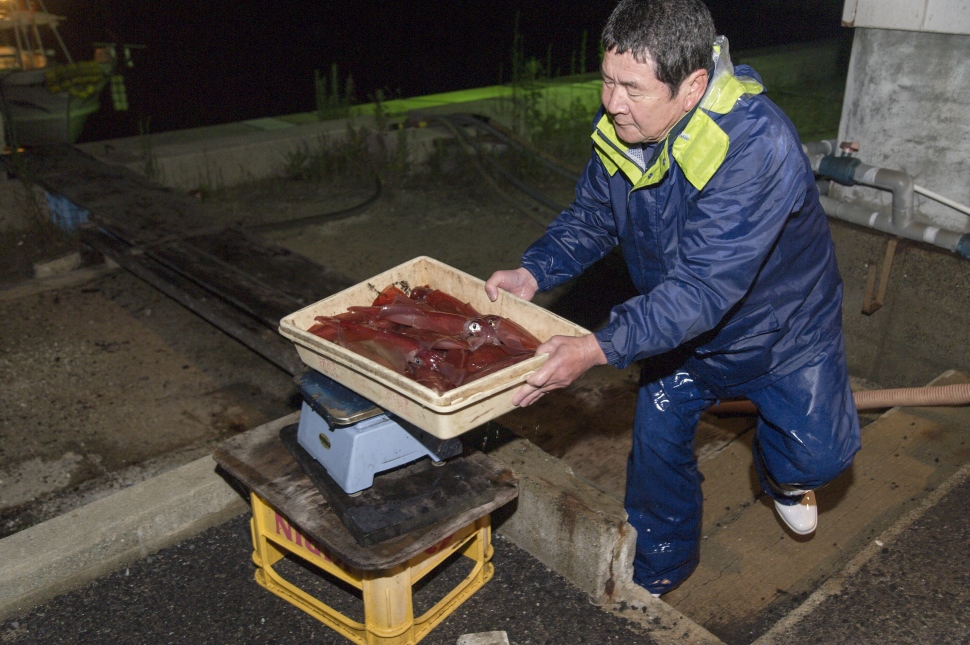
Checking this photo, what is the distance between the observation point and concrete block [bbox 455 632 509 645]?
9.18ft

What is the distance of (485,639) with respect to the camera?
2.81m

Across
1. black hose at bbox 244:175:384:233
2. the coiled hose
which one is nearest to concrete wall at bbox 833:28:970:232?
the coiled hose

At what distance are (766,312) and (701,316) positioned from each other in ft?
1.58

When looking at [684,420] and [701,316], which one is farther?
[684,420]

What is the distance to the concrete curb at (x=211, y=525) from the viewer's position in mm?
2926

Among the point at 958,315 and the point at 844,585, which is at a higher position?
the point at 958,315

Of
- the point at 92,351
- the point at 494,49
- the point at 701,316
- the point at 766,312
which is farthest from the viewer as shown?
the point at 494,49

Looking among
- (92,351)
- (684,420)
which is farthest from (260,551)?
(92,351)

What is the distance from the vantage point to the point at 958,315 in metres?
4.72

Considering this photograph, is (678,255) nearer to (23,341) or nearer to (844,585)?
(844,585)

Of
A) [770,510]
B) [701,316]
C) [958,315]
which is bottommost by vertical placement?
[770,510]

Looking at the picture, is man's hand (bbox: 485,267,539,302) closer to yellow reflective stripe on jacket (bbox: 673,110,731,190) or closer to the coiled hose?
yellow reflective stripe on jacket (bbox: 673,110,731,190)

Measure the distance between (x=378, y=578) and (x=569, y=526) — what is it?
2.54ft

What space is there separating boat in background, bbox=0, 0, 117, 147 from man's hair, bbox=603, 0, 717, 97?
9386mm
